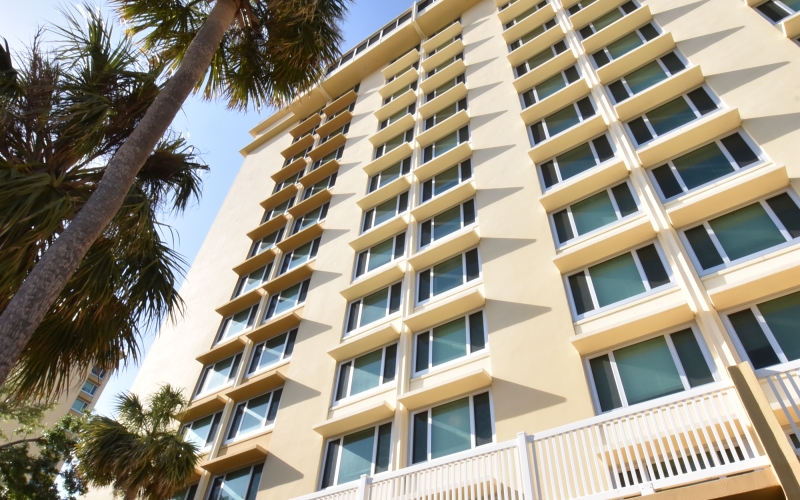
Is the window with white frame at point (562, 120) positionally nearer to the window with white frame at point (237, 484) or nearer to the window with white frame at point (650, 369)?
the window with white frame at point (650, 369)

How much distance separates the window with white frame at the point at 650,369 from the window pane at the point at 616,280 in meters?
1.39

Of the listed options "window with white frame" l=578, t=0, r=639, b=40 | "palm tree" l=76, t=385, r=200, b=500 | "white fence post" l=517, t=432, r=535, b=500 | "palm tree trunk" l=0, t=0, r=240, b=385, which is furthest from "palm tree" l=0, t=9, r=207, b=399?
"window with white frame" l=578, t=0, r=639, b=40

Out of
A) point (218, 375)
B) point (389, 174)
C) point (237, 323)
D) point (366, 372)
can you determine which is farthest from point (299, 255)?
point (366, 372)

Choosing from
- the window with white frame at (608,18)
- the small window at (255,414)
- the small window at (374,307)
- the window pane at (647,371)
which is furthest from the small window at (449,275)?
the window with white frame at (608,18)

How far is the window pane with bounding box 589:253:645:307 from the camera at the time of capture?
39.5ft

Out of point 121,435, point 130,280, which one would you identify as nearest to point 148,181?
point 130,280

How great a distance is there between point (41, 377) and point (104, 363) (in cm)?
87

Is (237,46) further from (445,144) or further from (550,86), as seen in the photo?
(550,86)

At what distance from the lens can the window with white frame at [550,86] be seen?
19.1 meters

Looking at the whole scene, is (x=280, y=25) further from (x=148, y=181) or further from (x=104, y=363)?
(x=104, y=363)

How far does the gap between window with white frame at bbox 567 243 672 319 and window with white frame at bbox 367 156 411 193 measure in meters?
10.1

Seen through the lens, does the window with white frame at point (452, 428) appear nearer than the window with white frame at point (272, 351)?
Yes

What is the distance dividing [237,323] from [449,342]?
10330 millimetres

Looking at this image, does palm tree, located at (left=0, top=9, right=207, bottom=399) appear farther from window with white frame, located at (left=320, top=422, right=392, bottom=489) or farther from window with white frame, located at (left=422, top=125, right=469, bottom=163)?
window with white frame, located at (left=422, top=125, right=469, bottom=163)
